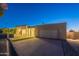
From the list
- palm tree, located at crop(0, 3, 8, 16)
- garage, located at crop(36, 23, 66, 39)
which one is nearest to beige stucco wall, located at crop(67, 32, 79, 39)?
garage, located at crop(36, 23, 66, 39)

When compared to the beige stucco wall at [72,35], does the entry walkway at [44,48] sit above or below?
below

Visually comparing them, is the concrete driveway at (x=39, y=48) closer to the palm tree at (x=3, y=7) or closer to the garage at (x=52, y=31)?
the garage at (x=52, y=31)

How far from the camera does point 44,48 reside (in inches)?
88.1

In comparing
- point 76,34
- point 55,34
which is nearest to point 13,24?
point 55,34

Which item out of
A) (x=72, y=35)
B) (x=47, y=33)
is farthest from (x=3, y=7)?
(x=72, y=35)

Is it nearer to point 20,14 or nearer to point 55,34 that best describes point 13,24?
point 20,14

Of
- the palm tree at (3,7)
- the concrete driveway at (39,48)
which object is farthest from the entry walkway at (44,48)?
the palm tree at (3,7)

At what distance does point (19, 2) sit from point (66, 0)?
1.37 ft

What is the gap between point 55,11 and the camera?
2.26m

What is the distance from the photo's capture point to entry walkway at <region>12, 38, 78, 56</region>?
7.36ft

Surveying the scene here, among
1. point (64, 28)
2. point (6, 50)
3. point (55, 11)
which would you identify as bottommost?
point (6, 50)

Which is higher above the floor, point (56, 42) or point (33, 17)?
point (33, 17)

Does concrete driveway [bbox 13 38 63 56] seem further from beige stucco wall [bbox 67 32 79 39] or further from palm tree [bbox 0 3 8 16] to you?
palm tree [bbox 0 3 8 16]

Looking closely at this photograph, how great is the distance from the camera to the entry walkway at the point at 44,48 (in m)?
2.24
